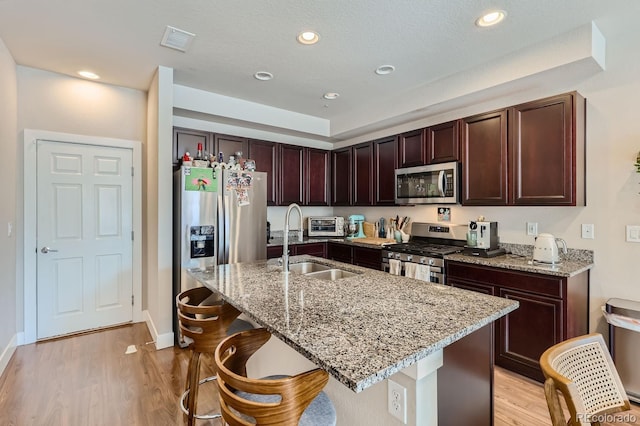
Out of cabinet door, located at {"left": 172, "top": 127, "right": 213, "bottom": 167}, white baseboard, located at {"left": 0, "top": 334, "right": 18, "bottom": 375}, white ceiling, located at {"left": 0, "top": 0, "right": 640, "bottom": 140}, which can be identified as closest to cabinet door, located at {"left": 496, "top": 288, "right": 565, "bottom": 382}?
white ceiling, located at {"left": 0, "top": 0, "right": 640, "bottom": 140}

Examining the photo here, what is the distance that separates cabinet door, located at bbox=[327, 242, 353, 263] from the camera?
404cm

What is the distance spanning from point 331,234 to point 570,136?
2.91m

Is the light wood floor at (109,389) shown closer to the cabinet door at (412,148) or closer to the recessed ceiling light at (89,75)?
the cabinet door at (412,148)

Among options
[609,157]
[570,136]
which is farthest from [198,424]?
[609,157]

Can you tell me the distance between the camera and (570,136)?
8.03 feet

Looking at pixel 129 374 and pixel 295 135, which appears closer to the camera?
pixel 129 374

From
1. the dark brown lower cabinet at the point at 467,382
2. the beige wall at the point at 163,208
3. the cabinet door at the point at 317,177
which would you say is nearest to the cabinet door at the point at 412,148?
the cabinet door at the point at 317,177

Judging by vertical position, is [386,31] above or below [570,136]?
above

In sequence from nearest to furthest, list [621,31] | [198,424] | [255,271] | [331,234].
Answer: [198,424], [255,271], [621,31], [331,234]

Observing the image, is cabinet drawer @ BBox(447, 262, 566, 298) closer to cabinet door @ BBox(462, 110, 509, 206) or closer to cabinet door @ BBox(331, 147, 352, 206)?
cabinet door @ BBox(462, 110, 509, 206)

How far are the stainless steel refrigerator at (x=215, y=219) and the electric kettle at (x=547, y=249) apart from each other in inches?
102

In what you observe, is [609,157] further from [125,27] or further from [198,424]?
[125,27]

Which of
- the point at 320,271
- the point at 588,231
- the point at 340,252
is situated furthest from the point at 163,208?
the point at 588,231

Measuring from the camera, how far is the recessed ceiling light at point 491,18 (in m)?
2.14
